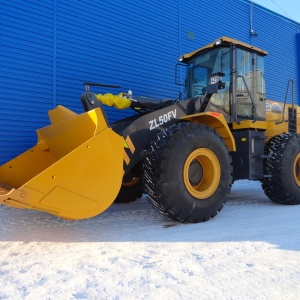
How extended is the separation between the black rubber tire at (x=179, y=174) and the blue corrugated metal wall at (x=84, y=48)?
4530 mm

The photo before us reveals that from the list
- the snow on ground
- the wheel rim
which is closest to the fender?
the wheel rim

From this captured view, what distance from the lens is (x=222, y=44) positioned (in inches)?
215

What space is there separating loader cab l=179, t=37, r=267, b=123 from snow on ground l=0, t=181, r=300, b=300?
6.16ft

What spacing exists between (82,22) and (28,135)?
10.5ft

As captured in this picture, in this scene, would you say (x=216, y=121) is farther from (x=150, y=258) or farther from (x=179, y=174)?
(x=150, y=258)

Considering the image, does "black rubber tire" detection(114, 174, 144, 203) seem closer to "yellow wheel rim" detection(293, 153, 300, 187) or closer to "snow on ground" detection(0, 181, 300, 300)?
"snow on ground" detection(0, 181, 300, 300)

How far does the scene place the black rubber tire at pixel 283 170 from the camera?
5.32 metres

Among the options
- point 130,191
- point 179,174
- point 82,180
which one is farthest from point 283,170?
point 82,180

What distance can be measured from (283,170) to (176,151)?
7.60 feet

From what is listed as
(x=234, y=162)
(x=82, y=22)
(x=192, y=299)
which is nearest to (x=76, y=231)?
(x=192, y=299)

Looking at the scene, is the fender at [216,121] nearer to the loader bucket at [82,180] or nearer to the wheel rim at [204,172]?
the wheel rim at [204,172]

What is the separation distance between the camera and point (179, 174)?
154 inches

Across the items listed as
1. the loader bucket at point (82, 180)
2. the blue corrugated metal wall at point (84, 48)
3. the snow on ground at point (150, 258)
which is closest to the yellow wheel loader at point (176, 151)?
the loader bucket at point (82, 180)

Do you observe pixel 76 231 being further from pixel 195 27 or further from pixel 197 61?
pixel 195 27
